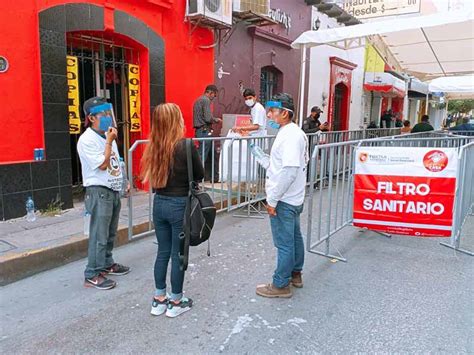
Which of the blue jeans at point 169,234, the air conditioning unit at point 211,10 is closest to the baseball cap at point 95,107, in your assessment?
the blue jeans at point 169,234

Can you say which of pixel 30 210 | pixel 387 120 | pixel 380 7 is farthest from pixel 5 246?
pixel 380 7

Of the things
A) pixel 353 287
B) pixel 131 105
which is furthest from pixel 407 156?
pixel 131 105

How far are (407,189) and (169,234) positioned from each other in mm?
2581

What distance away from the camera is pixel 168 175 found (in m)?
3.03

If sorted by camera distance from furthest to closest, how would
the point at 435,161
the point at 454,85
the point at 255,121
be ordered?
the point at 454,85, the point at 255,121, the point at 435,161

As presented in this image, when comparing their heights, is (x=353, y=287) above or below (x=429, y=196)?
below

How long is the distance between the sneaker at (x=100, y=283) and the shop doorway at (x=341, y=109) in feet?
39.4

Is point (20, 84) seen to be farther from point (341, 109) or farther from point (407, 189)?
point (341, 109)

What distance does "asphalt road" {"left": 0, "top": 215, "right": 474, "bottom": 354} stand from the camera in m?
2.85

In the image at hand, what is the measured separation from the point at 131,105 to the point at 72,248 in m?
3.11

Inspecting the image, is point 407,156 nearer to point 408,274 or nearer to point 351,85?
point 408,274

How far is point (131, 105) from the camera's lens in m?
Answer: 6.71

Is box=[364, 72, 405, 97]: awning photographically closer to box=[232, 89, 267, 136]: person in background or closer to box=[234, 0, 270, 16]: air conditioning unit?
box=[234, 0, 270, 16]: air conditioning unit

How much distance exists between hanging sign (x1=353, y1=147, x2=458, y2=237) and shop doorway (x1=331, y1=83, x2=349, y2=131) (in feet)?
34.2
